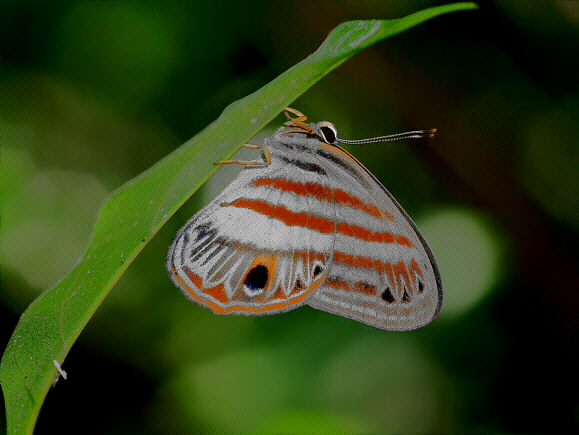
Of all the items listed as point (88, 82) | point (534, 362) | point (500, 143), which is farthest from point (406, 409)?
point (88, 82)

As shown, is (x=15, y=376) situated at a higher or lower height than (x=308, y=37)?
higher

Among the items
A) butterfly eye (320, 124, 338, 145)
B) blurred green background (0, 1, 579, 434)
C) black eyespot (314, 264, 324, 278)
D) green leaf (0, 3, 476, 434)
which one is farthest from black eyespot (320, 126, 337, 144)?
blurred green background (0, 1, 579, 434)

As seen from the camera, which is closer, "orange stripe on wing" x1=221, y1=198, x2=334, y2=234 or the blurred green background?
"orange stripe on wing" x1=221, y1=198, x2=334, y2=234

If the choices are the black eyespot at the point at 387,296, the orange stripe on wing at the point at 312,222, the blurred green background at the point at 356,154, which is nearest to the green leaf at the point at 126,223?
the orange stripe on wing at the point at 312,222

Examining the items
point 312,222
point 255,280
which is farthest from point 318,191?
point 255,280

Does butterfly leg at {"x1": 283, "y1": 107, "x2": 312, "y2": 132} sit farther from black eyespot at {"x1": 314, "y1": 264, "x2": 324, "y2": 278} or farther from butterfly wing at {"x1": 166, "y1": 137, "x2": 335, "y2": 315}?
black eyespot at {"x1": 314, "y1": 264, "x2": 324, "y2": 278}

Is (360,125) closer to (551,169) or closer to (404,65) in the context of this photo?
(404,65)

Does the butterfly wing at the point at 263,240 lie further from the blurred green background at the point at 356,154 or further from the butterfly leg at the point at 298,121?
the blurred green background at the point at 356,154

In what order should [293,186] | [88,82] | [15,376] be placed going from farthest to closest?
[88,82], [293,186], [15,376]

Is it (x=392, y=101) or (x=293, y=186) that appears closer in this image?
(x=293, y=186)
